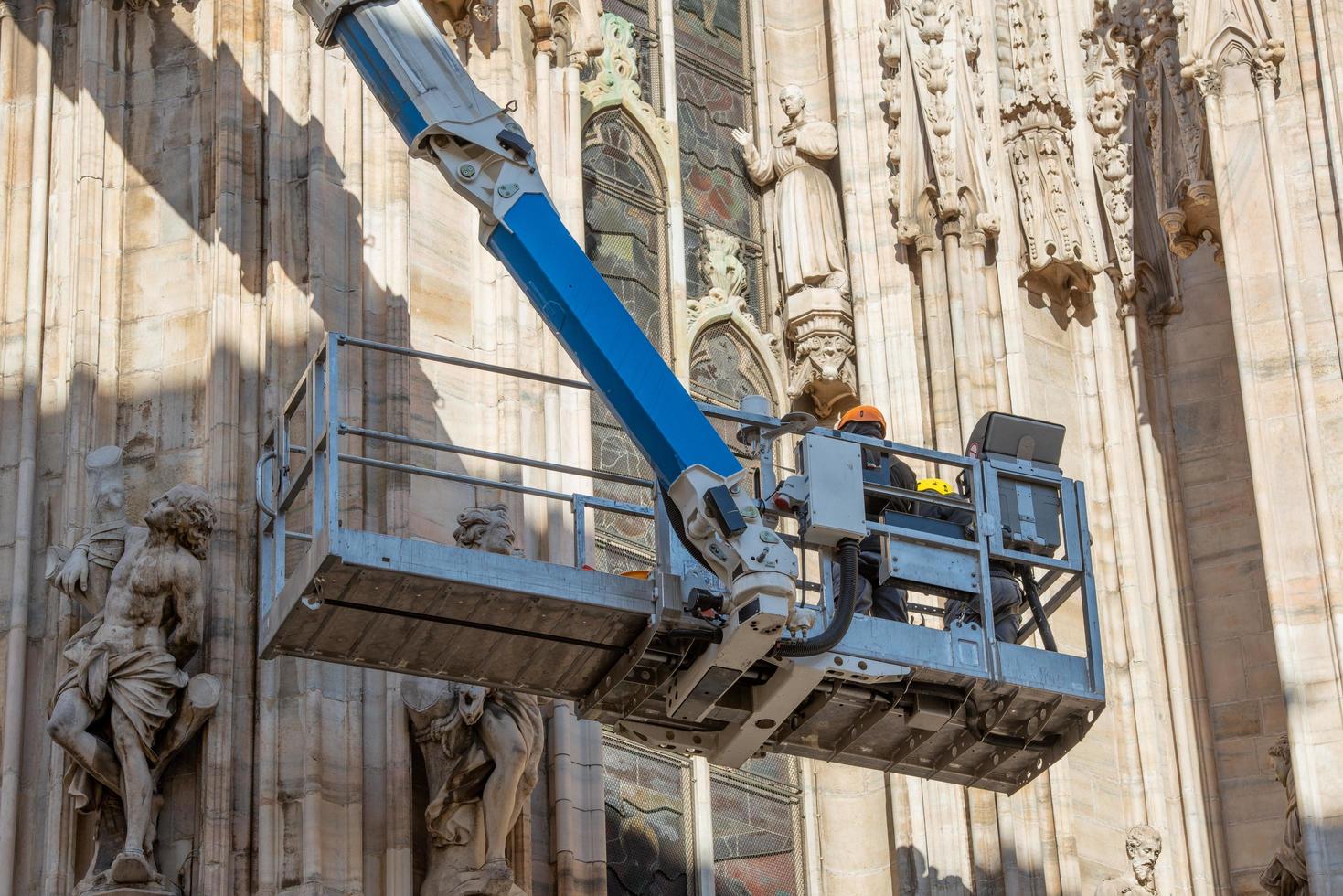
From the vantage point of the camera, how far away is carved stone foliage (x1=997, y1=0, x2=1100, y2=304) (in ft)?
75.6

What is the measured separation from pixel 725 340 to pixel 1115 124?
333 cm

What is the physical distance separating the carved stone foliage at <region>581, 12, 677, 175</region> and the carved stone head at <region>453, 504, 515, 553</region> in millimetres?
5690

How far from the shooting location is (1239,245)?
21.6m

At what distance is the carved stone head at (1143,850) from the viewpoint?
20891mm

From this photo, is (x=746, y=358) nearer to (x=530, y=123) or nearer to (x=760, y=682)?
(x=530, y=123)

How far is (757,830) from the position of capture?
70.5ft

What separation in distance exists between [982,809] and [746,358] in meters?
3.98

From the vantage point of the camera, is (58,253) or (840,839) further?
(840,839)

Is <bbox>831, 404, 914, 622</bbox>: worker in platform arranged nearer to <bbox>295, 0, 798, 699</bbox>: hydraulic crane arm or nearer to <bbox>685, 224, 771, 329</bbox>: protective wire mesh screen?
<bbox>295, 0, 798, 699</bbox>: hydraulic crane arm

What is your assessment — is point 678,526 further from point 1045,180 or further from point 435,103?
point 1045,180

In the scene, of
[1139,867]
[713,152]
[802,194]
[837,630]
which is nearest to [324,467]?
[837,630]

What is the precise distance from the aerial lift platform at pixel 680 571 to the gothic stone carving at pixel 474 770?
0.76 meters

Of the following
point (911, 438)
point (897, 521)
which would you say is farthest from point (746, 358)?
point (897, 521)

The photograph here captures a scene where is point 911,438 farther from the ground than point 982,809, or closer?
farther from the ground
